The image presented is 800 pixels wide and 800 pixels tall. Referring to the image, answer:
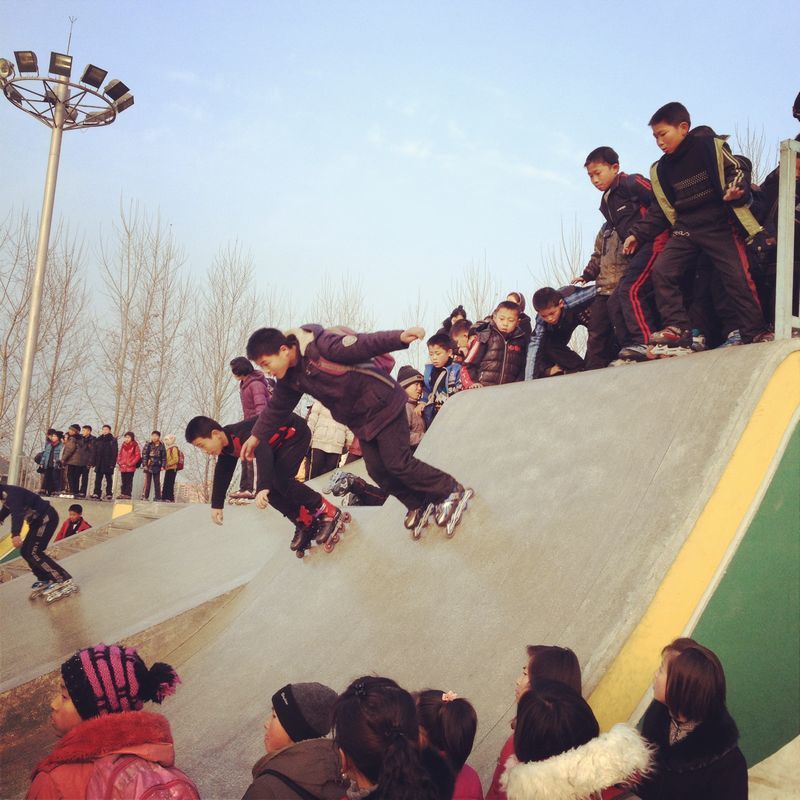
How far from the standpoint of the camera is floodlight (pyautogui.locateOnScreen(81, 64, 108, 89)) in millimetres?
15199

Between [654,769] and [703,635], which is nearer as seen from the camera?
[654,769]

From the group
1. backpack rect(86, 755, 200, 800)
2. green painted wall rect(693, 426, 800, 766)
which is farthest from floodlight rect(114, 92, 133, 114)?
backpack rect(86, 755, 200, 800)

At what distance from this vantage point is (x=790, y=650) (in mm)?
3477

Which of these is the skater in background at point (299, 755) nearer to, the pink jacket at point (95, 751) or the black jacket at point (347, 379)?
the pink jacket at point (95, 751)

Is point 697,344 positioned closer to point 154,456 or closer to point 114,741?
point 114,741

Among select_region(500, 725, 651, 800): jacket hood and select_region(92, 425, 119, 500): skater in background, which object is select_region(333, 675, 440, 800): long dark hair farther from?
select_region(92, 425, 119, 500): skater in background

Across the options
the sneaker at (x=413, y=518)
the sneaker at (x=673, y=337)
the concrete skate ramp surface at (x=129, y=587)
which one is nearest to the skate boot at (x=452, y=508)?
the sneaker at (x=413, y=518)

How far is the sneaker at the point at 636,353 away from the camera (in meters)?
5.55

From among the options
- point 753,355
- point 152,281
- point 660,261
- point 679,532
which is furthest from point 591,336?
point 152,281

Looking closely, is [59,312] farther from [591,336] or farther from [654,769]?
[654,769]

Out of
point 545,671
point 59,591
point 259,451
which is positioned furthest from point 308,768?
point 59,591

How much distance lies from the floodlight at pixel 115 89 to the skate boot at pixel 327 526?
40.7 ft

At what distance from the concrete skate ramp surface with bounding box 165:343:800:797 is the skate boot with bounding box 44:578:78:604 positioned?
279 cm

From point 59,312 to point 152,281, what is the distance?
124 inches
